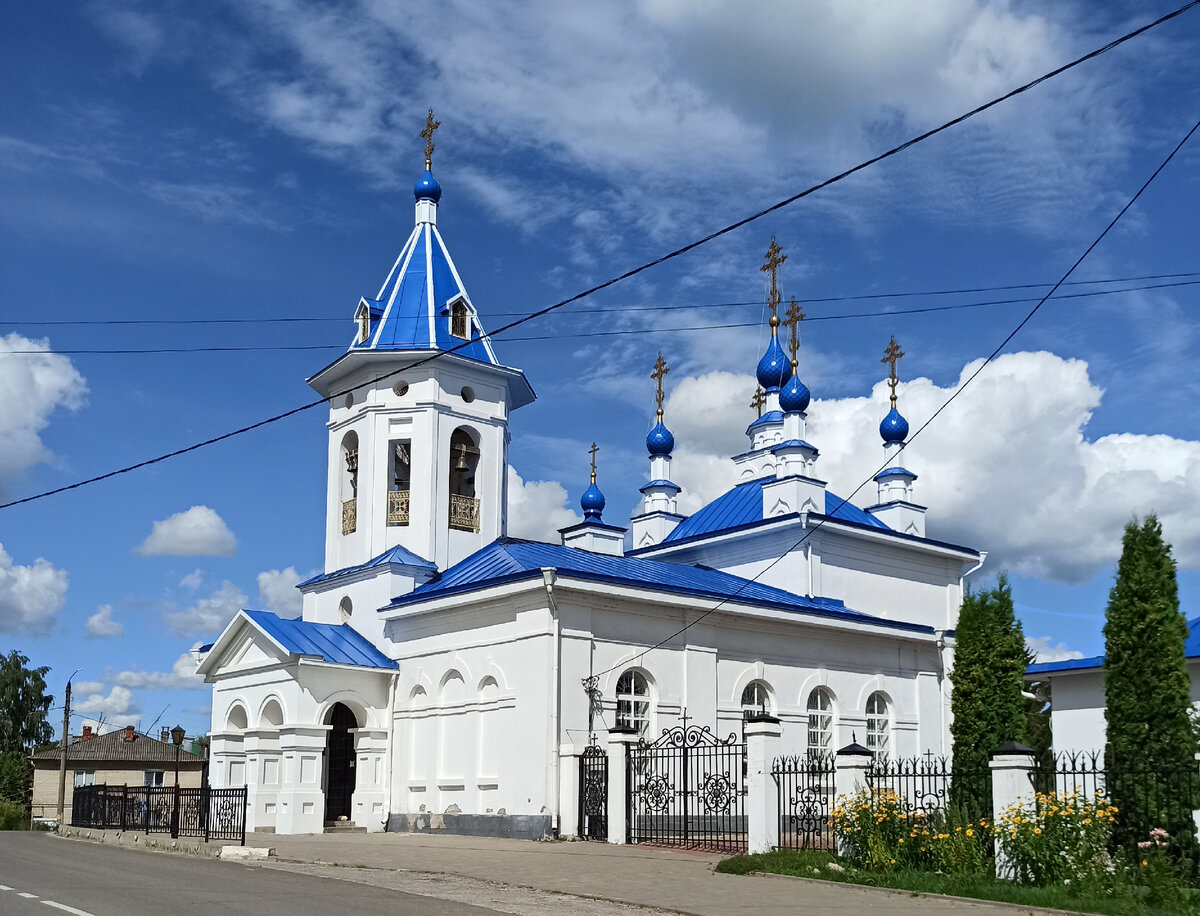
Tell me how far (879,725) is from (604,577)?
27.0 feet

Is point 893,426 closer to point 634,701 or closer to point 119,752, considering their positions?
point 634,701

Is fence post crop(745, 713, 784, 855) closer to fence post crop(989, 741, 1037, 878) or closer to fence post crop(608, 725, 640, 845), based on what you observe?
fence post crop(608, 725, 640, 845)

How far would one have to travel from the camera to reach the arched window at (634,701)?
2058cm

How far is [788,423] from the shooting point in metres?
28.4

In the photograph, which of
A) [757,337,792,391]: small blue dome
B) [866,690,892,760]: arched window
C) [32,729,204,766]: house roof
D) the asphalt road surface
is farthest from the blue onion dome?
[32,729,204,766]: house roof

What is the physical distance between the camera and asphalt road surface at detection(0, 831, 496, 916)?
9.66m

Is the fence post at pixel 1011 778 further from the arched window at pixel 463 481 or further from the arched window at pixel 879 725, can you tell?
the arched window at pixel 463 481

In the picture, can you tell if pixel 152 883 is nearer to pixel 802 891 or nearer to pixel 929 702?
pixel 802 891

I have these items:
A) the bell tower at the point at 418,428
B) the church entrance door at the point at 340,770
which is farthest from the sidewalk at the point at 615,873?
the bell tower at the point at 418,428

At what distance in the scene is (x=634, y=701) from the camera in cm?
2077

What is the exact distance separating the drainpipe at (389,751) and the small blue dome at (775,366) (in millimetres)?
12395

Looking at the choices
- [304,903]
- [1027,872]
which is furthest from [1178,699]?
[304,903]

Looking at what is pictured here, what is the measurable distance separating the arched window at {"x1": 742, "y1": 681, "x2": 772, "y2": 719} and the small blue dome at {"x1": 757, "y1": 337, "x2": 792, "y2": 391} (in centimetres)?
967

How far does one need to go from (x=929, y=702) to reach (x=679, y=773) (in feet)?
26.2
